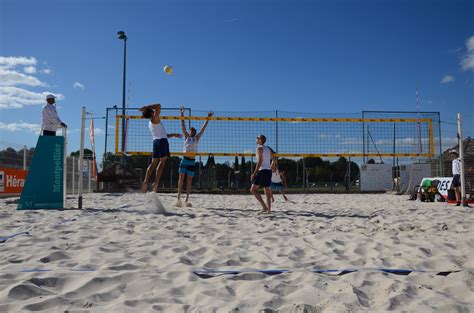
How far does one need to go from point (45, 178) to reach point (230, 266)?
3.91 metres

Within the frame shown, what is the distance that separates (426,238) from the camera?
3.02 meters

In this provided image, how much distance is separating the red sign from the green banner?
159 inches

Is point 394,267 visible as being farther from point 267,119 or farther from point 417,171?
point 417,171

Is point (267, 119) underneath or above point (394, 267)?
above

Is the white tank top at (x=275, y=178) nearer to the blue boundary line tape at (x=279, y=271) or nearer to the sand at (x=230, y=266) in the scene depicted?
the sand at (x=230, y=266)

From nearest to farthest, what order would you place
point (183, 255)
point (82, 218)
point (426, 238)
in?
1. point (183, 255)
2. point (426, 238)
3. point (82, 218)

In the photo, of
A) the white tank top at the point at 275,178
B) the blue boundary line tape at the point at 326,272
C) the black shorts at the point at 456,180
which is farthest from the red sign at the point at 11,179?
the black shorts at the point at 456,180

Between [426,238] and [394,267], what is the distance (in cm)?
110

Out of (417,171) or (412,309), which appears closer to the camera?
(412,309)

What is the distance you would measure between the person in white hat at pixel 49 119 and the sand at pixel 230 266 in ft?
7.09

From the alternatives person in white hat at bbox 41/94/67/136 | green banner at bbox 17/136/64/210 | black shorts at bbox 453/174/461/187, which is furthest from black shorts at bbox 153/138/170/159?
black shorts at bbox 453/174/461/187

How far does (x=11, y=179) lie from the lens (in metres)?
8.59

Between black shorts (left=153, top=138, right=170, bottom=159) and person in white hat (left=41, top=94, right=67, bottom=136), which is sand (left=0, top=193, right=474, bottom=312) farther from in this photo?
person in white hat (left=41, top=94, right=67, bottom=136)

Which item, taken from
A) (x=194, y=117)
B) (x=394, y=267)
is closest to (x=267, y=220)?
(x=394, y=267)
